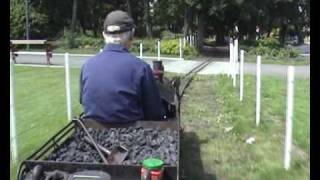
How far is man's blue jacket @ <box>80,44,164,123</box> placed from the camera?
198 inches

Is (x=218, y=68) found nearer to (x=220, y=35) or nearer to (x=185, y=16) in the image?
(x=185, y=16)

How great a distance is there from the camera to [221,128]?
9.48 m

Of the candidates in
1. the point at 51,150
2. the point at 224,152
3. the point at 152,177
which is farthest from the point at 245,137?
the point at 152,177

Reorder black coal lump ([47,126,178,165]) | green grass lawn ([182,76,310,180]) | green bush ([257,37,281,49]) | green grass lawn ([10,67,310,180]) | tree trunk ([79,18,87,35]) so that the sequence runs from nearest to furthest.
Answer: black coal lump ([47,126,178,165]), green grass lawn ([182,76,310,180]), green grass lawn ([10,67,310,180]), green bush ([257,37,281,49]), tree trunk ([79,18,87,35])

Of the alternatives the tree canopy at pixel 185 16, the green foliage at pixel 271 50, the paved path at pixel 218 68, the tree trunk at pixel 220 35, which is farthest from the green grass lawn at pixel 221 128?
the tree trunk at pixel 220 35

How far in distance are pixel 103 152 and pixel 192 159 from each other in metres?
3.14

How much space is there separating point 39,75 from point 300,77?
9.54m

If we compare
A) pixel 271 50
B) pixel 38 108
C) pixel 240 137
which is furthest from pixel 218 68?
pixel 240 137

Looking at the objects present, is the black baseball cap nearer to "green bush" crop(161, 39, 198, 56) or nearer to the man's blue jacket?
the man's blue jacket

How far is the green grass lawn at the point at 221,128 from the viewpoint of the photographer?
22.8 ft

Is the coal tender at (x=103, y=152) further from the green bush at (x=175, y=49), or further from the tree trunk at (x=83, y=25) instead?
the tree trunk at (x=83, y=25)

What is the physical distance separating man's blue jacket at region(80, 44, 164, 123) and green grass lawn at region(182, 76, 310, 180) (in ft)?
6.01

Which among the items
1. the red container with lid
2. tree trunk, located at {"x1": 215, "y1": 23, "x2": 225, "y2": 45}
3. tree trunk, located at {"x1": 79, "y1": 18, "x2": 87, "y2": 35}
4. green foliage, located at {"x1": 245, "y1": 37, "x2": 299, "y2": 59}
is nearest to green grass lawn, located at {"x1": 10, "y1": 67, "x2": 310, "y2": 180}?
the red container with lid


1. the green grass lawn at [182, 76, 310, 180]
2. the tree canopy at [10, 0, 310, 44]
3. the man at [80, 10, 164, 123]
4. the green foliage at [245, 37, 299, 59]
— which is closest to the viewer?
the man at [80, 10, 164, 123]
